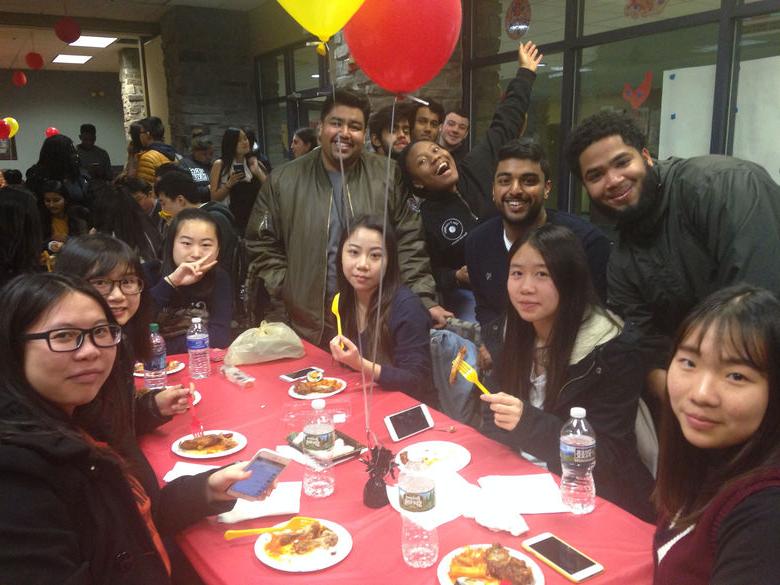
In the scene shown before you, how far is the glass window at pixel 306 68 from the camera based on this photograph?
6766mm

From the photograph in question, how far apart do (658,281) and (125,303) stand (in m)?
1.86

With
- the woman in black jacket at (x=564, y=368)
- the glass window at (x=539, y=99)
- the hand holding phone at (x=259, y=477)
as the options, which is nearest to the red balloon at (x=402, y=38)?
the woman in black jacket at (x=564, y=368)

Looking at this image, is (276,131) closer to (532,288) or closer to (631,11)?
(631,11)

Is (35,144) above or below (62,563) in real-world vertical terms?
above

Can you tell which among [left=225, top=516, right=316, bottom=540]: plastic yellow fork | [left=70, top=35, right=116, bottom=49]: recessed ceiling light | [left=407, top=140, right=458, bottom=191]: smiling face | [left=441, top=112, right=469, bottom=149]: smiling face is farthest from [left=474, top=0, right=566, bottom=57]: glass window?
[left=70, top=35, right=116, bottom=49]: recessed ceiling light

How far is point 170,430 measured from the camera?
1.94 m

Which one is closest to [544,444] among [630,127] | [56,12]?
[630,127]

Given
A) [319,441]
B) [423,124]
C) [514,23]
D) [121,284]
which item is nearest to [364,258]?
[121,284]

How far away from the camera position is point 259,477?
1.43m

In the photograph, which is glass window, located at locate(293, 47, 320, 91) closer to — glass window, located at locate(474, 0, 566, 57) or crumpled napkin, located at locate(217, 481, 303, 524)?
glass window, located at locate(474, 0, 566, 57)

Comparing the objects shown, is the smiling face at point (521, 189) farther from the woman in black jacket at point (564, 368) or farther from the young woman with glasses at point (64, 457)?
the young woman with glasses at point (64, 457)

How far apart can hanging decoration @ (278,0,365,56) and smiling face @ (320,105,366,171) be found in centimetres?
97

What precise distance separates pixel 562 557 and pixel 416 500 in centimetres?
31

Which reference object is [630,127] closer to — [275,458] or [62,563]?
[275,458]
